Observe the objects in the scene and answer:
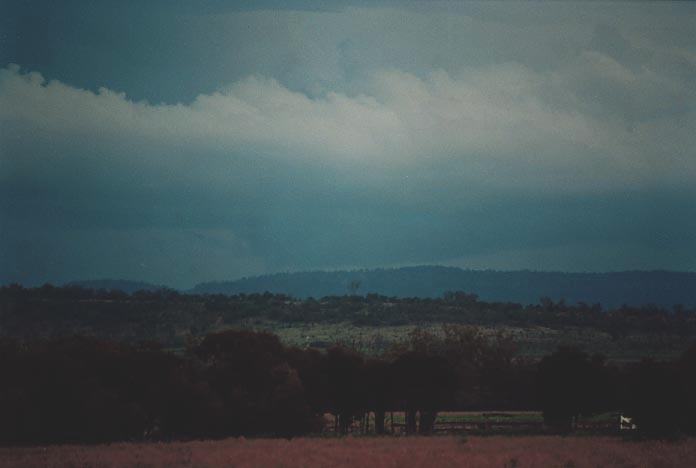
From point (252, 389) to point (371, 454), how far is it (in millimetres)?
27590

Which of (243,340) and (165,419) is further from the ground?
(243,340)

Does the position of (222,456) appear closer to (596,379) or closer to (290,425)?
(290,425)

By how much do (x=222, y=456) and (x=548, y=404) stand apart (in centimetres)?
4450

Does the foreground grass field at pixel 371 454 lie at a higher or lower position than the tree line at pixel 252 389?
lower

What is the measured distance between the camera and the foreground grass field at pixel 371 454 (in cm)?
4744

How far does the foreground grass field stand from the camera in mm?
47438

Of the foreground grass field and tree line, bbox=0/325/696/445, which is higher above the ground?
tree line, bbox=0/325/696/445

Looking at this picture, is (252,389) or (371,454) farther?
(252,389)

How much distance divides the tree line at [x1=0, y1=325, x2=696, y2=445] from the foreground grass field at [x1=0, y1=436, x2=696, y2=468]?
291 inches

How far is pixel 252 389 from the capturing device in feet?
255

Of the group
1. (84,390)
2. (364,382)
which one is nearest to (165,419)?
(84,390)

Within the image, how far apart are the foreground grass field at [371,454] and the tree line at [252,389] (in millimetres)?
7388

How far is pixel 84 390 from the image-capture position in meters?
67.8

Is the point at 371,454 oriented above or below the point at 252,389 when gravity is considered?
below
